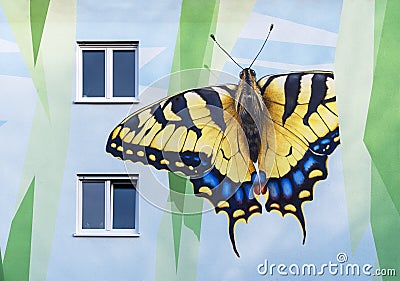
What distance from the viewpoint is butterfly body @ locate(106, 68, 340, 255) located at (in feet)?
35.5

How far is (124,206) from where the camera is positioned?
11039 millimetres

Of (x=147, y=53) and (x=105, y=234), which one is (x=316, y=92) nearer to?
(x=147, y=53)

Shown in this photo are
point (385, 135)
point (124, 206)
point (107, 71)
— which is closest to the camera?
point (385, 135)

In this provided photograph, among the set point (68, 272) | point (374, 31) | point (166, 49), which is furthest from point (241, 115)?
point (68, 272)

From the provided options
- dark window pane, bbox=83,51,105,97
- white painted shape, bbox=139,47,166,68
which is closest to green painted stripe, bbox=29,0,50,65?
dark window pane, bbox=83,51,105,97

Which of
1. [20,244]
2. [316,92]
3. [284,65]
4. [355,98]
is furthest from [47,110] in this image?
[355,98]

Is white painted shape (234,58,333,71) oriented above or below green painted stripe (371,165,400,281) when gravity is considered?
above

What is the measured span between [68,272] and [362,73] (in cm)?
509

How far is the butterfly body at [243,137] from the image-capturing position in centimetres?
1081

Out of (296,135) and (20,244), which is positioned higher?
(296,135)

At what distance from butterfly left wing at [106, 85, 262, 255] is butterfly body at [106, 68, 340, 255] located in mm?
14

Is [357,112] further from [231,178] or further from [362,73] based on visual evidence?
[231,178]

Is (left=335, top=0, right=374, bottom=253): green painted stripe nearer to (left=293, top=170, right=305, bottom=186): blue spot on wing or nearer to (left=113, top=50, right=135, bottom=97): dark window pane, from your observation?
(left=293, top=170, right=305, bottom=186): blue spot on wing

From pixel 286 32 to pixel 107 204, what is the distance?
364 cm
